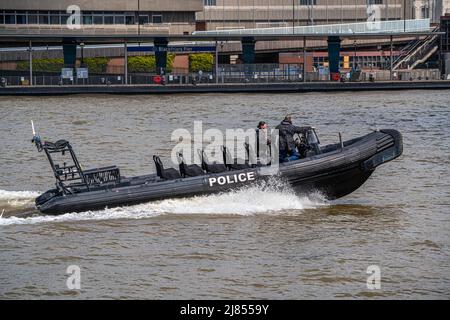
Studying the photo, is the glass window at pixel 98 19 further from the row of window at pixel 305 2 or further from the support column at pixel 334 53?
the support column at pixel 334 53

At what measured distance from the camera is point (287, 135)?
25.8 metres

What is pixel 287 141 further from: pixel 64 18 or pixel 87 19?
pixel 87 19

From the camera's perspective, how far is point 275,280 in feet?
65.2

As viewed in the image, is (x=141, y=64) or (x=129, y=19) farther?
(x=129, y=19)

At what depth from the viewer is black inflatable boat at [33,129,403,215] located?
79.3 ft

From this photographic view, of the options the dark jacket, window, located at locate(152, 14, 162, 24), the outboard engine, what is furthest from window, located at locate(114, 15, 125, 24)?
the dark jacket

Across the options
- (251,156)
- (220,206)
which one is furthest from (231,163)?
(220,206)

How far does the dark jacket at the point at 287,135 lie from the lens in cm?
2567

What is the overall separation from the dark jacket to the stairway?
80668mm

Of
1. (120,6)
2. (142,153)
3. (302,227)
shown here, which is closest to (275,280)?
(302,227)

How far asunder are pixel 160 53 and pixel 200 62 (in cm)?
1636

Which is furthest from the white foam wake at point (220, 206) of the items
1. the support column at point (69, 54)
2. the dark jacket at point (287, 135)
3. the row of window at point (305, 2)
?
the row of window at point (305, 2)

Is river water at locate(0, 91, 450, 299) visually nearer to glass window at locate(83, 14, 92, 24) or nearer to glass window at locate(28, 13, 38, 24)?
glass window at locate(28, 13, 38, 24)
